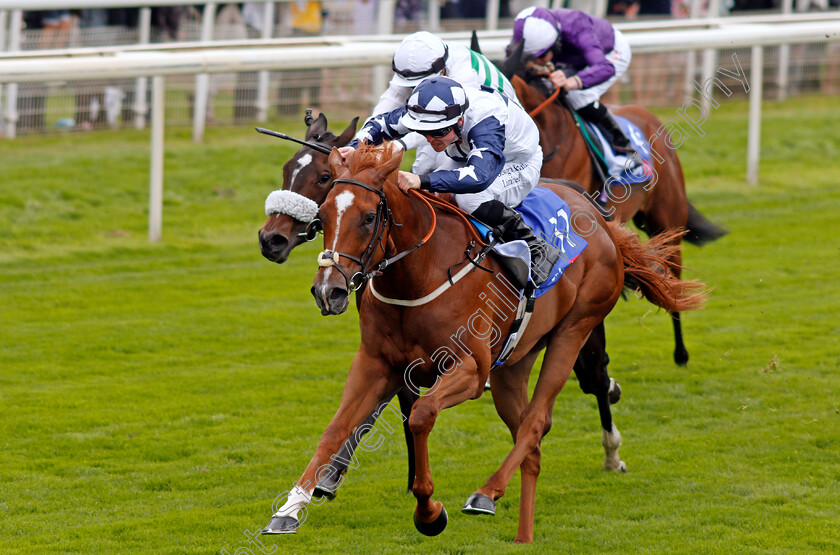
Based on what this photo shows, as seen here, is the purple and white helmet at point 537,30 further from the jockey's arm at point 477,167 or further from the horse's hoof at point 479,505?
the horse's hoof at point 479,505

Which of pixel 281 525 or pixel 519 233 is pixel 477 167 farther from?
pixel 281 525

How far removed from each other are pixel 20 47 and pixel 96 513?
7.04 metres

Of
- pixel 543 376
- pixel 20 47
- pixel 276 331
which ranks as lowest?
pixel 276 331

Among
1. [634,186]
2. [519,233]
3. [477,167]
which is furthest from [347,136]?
[634,186]

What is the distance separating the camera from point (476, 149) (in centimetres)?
404

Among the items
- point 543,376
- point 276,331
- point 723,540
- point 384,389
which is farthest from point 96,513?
point 276,331

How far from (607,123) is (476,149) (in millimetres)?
2969

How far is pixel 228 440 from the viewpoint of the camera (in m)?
5.65

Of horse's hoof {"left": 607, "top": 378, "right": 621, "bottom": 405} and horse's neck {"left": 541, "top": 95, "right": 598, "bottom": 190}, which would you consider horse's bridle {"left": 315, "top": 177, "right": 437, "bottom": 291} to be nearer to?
horse's hoof {"left": 607, "top": 378, "right": 621, "bottom": 405}

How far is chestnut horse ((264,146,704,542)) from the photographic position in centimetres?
355

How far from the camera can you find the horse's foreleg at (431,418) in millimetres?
3764

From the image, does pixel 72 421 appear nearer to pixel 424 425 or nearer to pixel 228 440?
pixel 228 440

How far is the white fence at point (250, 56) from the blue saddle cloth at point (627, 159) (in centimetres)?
286

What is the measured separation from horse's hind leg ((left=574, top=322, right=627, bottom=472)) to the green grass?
10 centimetres
